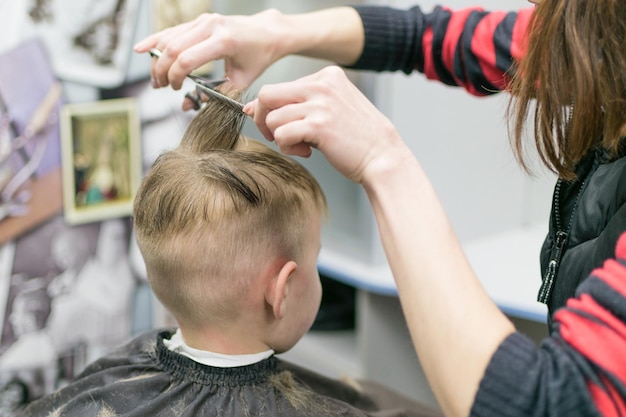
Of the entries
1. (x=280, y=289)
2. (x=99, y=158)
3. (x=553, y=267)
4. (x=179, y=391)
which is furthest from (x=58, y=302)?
(x=553, y=267)

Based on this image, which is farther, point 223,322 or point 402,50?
point 402,50

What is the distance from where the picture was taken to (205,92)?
1015 millimetres

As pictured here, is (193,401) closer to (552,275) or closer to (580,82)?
(552,275)

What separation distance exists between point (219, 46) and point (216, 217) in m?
0.29

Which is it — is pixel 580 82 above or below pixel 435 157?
above

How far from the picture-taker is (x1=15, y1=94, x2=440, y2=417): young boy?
3.15 ft

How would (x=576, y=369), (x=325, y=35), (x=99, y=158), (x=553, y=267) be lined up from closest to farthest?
(x=576, y=369), (x=553, y=267), (x=325, y=35), (x=99, y=158)

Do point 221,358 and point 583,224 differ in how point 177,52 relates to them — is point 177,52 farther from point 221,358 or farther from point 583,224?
point 583,224

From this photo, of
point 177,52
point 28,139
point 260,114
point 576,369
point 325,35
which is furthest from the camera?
point 28,139

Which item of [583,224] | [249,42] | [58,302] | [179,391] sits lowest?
[58,302]

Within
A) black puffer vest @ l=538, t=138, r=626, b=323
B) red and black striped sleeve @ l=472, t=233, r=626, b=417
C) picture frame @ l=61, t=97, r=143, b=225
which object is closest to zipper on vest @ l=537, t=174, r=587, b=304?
black puffer vest @ l=538, t=138, r=626, b=323

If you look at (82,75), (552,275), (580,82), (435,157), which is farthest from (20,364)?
(580,82)

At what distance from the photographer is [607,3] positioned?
722 millimetres

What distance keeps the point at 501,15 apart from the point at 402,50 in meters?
0.18
